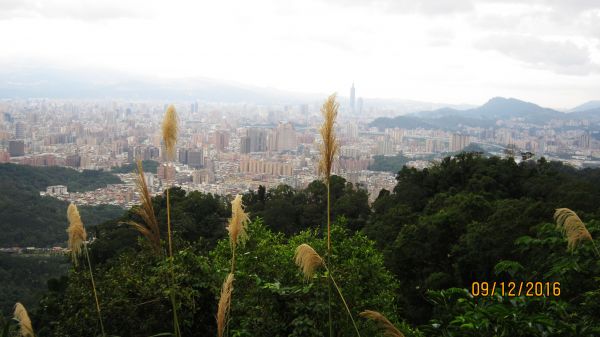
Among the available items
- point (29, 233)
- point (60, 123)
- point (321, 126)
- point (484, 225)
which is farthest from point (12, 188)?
point (60, 123)

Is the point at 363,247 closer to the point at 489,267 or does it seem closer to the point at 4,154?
the point at 489,267

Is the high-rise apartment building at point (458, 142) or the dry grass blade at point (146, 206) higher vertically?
the dry grass blade at point (146, 206)

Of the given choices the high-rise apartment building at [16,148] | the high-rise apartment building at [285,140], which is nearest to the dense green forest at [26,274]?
the high-rise apartment building at [16,148]

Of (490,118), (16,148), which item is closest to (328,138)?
(16,148)

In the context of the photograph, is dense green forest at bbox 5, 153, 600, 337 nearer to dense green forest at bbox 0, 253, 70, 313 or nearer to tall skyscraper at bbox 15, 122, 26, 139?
dense green forest at bbox 0, 253, 70, 313

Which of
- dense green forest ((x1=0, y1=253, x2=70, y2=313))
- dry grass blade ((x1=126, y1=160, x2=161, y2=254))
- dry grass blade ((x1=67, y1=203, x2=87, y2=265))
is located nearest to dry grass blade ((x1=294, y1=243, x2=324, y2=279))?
dry grass blade ((x1=126, y1=160, x2=161, y2=254))

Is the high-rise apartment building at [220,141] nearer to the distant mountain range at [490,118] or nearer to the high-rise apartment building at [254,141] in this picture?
the high-rise apartment building at [254,141]

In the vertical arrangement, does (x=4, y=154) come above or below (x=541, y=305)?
below
